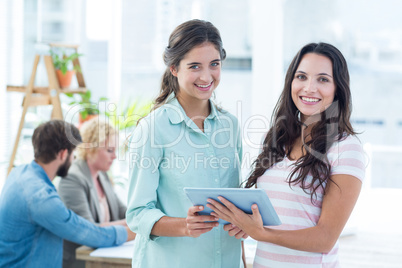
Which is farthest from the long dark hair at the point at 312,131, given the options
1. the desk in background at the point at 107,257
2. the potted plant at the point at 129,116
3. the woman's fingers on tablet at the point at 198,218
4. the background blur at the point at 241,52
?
the potted plant at the point at 129,116

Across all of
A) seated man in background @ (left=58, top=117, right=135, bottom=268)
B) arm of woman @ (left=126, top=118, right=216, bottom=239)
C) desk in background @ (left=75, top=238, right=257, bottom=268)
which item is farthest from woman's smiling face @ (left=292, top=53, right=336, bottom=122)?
seated man in background @ (left=58, top=117, right=135, bottom=268)

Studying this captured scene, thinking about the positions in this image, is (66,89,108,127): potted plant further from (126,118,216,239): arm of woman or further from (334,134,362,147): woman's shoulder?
(334,134,362,147): woman's shoulder

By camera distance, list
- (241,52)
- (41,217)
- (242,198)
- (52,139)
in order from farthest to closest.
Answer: (241,52) → (52,139) → (41,217) → (242,198)

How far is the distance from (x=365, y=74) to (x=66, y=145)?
13.6 ft

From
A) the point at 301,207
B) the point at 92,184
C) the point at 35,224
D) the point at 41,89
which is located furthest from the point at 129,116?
the point at 301,207

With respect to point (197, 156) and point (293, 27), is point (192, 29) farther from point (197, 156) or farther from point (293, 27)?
point (293, 27)

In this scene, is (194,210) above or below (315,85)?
below

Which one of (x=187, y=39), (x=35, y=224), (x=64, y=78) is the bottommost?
(x=35, y=224)

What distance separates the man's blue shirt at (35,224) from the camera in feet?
7.29

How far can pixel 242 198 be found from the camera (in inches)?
52.5

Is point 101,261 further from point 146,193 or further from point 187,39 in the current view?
point 187,39

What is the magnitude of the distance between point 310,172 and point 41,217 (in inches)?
54.0

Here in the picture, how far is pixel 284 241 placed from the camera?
142cm

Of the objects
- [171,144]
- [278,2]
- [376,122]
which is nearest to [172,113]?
[171,144]
